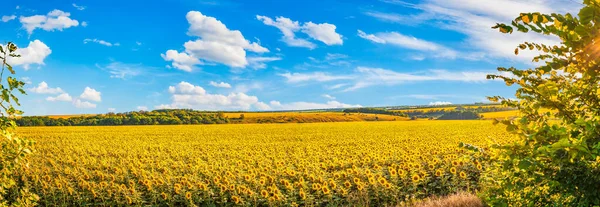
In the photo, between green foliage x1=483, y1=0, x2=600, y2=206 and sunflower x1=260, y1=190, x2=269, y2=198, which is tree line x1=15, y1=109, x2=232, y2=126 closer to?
sunflower x1=260, y1=190, x2=269, y2=198

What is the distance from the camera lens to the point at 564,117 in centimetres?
405

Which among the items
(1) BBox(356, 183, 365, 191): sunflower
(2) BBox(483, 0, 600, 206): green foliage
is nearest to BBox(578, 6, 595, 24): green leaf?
(2) BBox(483, 0, 600, 206): green foliage

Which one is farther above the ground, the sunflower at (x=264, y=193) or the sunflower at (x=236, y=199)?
the sunflower at (x=264, y=193)

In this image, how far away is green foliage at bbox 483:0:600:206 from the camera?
2.71m

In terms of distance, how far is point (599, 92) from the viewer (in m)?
3.73

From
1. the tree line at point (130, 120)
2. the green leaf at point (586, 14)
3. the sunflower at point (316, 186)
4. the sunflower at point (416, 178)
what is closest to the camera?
the green leaf at point (586, 14)

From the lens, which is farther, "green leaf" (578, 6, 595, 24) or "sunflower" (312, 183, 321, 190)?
"sunflower" (312, 183, 321, 190)

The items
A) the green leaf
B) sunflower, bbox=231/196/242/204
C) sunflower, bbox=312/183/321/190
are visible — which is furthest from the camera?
sunflower, bbox=312/183/321/190

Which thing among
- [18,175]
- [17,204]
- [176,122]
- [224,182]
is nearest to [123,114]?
[176,122]

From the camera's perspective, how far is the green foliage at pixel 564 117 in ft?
8.91

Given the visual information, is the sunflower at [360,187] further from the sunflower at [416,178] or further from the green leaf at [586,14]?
the green leaf at [586,14]

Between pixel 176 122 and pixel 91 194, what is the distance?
6739cm

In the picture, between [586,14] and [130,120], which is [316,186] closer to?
[586,14]

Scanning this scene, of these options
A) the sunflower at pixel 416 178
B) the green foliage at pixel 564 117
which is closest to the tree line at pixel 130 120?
the sunflower at pixel 416 178
